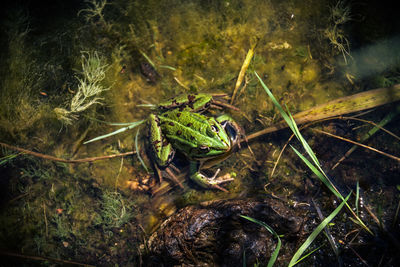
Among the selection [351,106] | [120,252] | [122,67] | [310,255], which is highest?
[122,67]

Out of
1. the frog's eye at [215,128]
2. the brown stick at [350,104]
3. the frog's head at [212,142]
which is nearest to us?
the frog's head at [212,142]

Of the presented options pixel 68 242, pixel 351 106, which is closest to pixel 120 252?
pixel 68 242

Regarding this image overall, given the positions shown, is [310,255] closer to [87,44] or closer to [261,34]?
[261,34]

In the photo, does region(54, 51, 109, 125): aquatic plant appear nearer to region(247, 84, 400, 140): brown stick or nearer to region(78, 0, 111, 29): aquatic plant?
region(78, 0, 111, 29): aquatic plant

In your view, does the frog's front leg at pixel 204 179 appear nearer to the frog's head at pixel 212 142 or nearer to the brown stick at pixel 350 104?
the frog's head at pixel 212 142

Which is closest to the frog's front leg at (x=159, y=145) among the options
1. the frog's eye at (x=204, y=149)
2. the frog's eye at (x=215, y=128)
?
A: the frog's eye at (x=204, y=149)

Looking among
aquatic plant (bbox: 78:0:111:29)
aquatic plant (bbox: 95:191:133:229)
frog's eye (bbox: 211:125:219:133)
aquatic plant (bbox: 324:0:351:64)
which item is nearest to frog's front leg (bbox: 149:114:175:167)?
frog's eye (bbox: 211:125:219:133)
